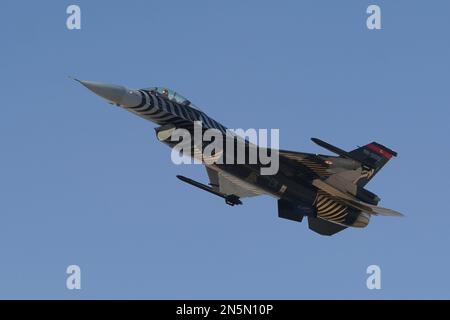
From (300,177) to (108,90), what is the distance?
888 cm

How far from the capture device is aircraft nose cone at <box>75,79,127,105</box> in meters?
31.8

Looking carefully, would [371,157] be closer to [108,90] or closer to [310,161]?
[310,161]

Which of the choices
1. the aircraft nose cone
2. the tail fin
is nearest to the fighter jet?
the tail fin

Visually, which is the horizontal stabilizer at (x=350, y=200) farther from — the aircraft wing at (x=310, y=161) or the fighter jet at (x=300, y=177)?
the aircraft wing at (x=310, y=161)

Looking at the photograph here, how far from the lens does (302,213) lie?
37.1m

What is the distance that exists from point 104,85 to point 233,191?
8.95 metres

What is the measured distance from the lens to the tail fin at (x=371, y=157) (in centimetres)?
3712

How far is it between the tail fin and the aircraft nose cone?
33.2 ft
